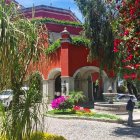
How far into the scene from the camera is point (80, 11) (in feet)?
83.1

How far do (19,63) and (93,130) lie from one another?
8365mm

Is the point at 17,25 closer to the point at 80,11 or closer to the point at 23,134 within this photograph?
the point at 23,134

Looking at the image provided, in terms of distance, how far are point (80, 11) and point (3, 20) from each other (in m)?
19.1

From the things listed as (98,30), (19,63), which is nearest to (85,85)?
(98,30)

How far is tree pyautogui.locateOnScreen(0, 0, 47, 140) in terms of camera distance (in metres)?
7.13

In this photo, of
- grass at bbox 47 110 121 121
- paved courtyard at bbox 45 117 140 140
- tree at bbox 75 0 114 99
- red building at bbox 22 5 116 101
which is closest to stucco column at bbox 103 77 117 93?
red building at bbox 22 5 116 101

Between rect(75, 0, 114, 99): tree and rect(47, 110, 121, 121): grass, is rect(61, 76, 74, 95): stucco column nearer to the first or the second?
rect(75, 0, 114, 99): tree

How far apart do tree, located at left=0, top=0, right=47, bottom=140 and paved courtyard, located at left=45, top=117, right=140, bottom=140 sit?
4725mm

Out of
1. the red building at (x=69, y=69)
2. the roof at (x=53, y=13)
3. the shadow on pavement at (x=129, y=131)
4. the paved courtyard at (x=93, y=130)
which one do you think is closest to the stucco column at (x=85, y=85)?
the red building at (x=69, y=69)

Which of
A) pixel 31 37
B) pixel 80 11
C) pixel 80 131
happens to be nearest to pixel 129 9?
pixel 31 37

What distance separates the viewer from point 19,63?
25.3ft

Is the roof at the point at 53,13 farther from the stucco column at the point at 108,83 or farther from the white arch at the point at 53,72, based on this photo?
the stucco column at the point at 108,83

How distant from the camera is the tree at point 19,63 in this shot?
23.4 ft

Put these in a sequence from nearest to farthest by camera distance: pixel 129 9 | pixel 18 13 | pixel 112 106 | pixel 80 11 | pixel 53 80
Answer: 1. pixel 129 9
2. pixel 18 13
3. pixel 112 106
4. pixel 80 11
5. pixel 53 80
